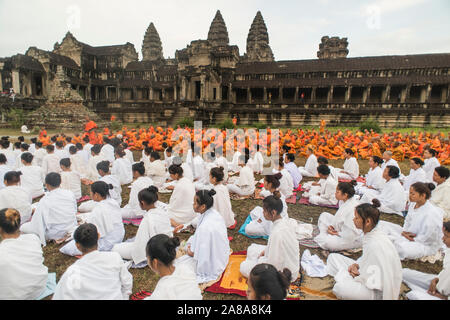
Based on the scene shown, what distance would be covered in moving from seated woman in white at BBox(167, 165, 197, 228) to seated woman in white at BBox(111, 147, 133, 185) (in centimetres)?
379

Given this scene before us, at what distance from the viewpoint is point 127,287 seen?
11.2 feet

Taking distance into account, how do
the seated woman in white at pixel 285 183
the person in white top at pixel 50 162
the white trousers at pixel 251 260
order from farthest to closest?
the person in white top at pixel 50 162, the seated woman in white at pixel 285 183, the white trousers at pixel 251 260

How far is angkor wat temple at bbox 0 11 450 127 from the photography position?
2634cm

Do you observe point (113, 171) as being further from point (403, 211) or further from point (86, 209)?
point (403, 211)

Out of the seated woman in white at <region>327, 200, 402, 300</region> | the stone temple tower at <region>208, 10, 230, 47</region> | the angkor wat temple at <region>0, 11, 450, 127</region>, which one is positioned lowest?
the seated woman in white at <region>327, 200, 402, 300</region>

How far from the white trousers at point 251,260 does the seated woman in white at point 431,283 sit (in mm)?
2197

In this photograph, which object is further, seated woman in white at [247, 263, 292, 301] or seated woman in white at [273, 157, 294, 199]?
seated woman in white at [273, 157, 294, 199]

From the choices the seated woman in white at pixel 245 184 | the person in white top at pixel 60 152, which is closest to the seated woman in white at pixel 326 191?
the seated woman in white at pixel 245 184

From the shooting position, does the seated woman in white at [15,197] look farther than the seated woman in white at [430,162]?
No

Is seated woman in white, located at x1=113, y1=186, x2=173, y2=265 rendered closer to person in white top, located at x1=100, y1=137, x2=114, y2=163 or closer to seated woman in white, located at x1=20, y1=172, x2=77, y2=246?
seated woman in white, located at x1=20, y1=172, x2=77, y2=246

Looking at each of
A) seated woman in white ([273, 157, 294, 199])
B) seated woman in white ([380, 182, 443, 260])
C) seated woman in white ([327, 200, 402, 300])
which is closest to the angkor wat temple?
seated woman in white ([273, 157, 294, 199])

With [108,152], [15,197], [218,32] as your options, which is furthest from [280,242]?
[218,32]

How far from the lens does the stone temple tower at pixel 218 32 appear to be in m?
41.2

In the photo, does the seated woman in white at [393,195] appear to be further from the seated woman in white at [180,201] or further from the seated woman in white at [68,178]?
the seated woman in white at [68,178]
